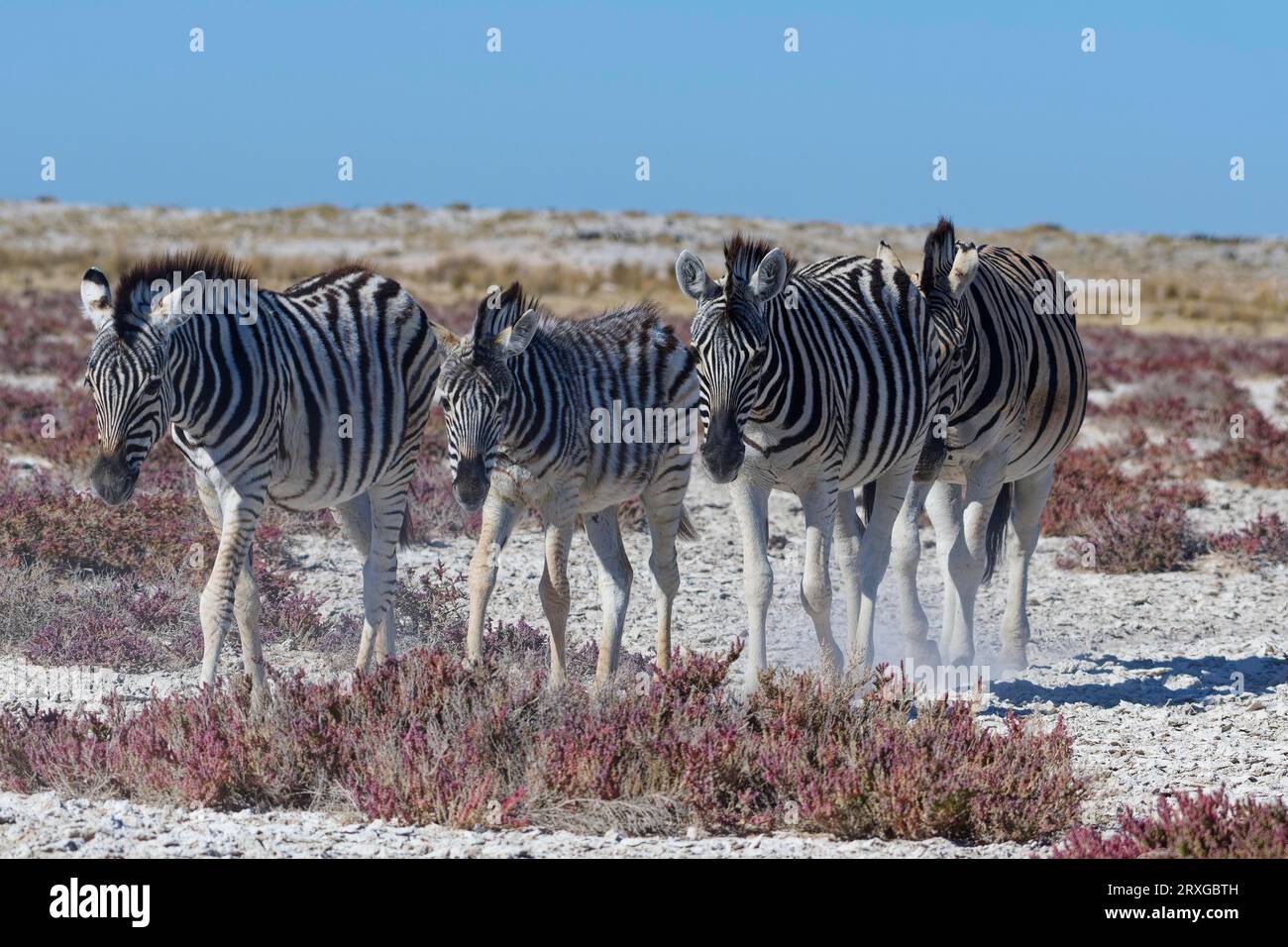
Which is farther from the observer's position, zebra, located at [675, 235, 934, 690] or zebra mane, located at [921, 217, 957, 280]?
zebra mane, located at [921, 217, 957, 280]

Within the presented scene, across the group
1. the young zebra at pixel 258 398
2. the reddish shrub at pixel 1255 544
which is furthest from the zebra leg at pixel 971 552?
the reddish shrub at pixel 1255 544

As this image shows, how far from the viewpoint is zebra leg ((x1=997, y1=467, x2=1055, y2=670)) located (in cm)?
912

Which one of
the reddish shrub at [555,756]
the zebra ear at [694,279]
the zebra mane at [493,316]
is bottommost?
the reddish shrub at [555,756]

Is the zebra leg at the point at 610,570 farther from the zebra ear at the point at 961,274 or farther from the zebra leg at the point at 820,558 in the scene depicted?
the zebra ear at the point at 961,274

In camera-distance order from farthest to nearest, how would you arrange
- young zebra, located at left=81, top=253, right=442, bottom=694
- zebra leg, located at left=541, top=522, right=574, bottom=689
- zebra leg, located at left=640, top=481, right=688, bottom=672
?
zebra leg, located at left=640, top=481, right=688, bottom=672
zebra leg, located at left=541, top=522, right=574, bottom=689
young zebra, located at left=81, top=253, right=442, bottom=694

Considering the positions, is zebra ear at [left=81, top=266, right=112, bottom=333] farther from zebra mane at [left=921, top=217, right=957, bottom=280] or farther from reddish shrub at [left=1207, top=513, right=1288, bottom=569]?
reddish shrub at [left=1207, top=513, right=1288, bottom=569]

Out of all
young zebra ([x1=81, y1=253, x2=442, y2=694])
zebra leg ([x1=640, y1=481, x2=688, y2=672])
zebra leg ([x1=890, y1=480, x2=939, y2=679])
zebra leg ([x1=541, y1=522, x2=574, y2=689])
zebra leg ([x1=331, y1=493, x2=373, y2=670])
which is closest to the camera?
young zebra ([x1=81, y1=253, x2=442, y2=694])

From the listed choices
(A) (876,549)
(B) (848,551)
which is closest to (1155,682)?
(A) (876,549)

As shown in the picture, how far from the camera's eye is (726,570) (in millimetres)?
11422

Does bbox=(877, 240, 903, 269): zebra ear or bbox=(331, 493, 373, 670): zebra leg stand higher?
bbox=(877, 240, 903, 269): zebra ear

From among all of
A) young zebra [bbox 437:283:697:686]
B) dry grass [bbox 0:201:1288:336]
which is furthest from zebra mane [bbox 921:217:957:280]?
dry grass [bbox 0:201:1288:336]

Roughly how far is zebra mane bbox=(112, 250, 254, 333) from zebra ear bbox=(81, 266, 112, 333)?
0.07 m

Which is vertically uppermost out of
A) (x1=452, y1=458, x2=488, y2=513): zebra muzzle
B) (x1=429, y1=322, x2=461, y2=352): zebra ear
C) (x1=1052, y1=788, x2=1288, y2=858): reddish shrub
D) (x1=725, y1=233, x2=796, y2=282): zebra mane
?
(x1=725, y1=233, x2=796, y2=282): zebra mane

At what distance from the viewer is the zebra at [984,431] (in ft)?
27.9
